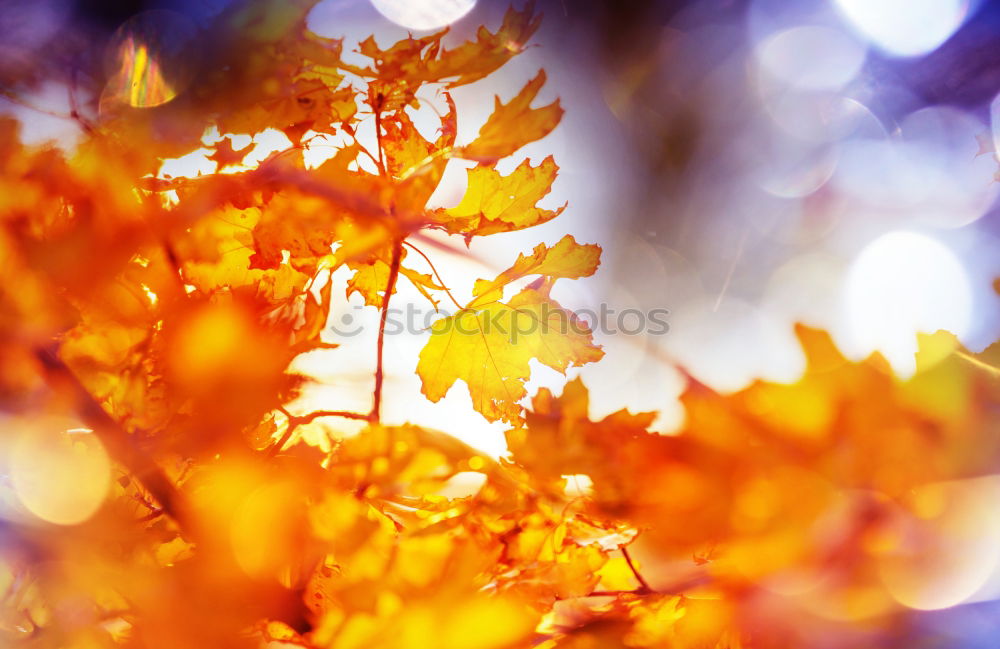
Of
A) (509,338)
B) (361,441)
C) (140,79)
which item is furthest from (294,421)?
A: (140,79)

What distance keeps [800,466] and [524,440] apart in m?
0.18

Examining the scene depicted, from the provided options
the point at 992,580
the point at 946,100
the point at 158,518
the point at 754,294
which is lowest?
the point at 158,518

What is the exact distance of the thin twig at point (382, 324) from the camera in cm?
34

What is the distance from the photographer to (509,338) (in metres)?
0.37

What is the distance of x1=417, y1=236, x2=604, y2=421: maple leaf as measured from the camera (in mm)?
350

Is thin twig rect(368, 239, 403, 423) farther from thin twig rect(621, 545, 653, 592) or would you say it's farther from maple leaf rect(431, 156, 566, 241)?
thin twig rect(621, 545, 653, 592)

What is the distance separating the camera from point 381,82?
314 mm

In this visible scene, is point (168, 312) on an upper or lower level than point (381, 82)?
lower

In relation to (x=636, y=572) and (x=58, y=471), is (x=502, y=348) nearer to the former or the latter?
(x=636, y=572)

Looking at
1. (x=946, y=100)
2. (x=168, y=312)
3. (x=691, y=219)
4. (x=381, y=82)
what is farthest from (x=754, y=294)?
(x=168, y=312)

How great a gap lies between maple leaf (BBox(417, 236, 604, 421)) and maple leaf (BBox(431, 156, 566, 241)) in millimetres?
28

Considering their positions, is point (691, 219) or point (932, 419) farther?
point (691, 219)

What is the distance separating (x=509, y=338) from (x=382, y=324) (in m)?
0.09

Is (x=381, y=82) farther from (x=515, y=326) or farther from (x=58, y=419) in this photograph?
(x=58, y=419)
